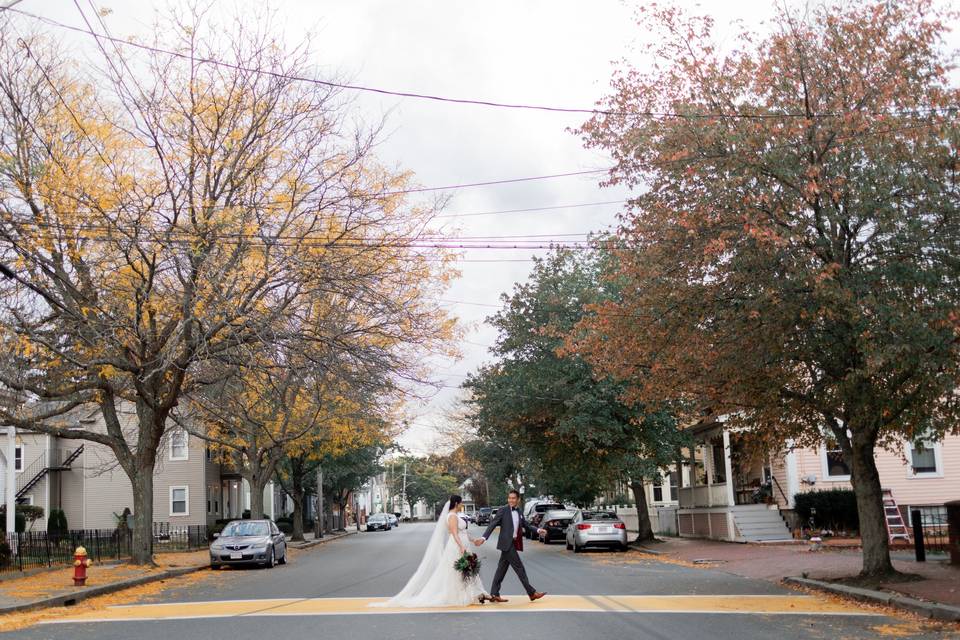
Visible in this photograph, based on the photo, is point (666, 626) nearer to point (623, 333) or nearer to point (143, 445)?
point (623, 333)

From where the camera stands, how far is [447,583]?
1459 centimetres

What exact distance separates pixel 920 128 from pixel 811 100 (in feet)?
5.90

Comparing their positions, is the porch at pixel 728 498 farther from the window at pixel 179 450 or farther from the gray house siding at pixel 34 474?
the gray house siding at pixel 34 474

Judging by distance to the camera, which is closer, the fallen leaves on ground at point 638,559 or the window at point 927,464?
the fallen leaves on ground at point 638,559

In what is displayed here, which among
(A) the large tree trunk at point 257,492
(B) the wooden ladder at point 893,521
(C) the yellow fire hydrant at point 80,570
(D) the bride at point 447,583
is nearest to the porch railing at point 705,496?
(B) the wooden ladder at point 893,521

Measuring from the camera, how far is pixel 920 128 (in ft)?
44.8

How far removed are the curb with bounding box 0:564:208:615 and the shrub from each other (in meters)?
19.5

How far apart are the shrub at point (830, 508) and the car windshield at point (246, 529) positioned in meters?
17.2

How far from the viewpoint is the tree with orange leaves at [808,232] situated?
1328cm

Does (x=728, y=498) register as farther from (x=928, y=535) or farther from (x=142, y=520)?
(x=142, y=520)

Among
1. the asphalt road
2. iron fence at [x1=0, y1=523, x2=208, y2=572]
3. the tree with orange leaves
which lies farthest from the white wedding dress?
iron fence at [x1=0, y1=523, x2=208, y2=572]

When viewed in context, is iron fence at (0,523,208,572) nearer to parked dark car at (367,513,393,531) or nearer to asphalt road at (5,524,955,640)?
asphalt road at (5,524,955,640)

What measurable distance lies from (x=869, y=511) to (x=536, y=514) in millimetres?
28854

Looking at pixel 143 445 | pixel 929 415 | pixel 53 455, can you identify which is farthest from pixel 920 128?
pixel 53 455
